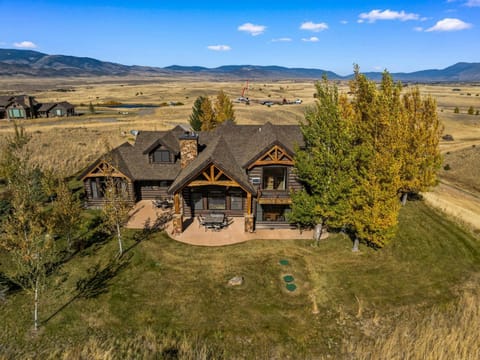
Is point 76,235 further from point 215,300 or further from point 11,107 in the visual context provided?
point 11,107

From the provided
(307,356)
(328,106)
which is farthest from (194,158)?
(307,356)

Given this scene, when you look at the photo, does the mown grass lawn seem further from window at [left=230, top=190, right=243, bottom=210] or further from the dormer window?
the dormer window

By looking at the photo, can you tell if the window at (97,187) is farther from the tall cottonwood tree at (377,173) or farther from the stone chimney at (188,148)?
the tall cottonwood tree at (377,173)

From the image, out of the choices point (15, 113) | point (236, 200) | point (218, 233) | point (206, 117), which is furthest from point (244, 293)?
point (15, 113)

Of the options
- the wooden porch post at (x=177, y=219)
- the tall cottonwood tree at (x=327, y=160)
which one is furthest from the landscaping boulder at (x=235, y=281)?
the wooden porch post at (x=177, y=219)

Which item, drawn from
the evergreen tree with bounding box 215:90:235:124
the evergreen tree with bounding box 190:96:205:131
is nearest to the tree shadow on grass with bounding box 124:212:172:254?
the evergreen tree with bounding box 190:96:205:131

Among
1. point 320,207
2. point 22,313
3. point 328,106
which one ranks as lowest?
point 22,313
